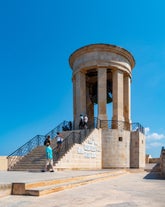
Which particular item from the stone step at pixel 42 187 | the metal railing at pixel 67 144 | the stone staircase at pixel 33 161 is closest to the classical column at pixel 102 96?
the metal railing at pixel 67 144

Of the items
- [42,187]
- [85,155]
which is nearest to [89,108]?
[85,155]

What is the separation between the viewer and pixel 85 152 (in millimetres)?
16594

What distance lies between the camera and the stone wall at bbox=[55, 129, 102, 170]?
14.4 metres

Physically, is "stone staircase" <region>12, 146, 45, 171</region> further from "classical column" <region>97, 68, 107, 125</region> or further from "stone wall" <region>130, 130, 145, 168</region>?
Result: "stone wall" <region>130, 130, 145, 168</region>

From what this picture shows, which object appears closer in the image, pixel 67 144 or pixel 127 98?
pixel 67 144

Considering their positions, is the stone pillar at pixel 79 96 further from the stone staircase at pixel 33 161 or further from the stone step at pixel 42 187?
the stone step at pixel 42 187

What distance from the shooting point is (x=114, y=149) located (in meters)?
19.6

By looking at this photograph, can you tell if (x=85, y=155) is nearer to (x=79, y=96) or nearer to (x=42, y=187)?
(x=79, y=96)

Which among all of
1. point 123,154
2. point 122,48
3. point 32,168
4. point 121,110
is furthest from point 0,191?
point 122,48

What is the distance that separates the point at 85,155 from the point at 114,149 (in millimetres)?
3757

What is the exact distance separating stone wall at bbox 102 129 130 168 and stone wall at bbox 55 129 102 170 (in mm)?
530

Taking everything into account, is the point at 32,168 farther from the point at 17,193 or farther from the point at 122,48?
the point at 122,48

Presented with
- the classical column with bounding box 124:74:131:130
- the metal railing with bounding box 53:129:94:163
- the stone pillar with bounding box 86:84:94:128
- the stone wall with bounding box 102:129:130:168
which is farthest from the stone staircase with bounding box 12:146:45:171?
the stone pillar with bounding box 86:84:94:128

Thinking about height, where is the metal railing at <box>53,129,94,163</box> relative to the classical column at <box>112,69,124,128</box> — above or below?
below
